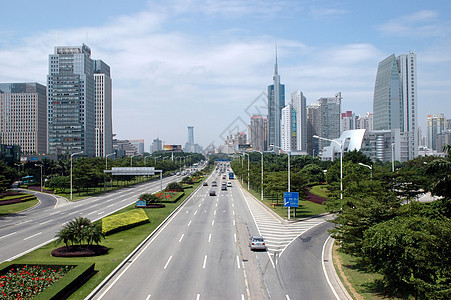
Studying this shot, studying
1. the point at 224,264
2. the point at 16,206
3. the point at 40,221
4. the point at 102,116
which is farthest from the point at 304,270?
the point at 102,116

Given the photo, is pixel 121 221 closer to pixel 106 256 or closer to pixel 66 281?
pixel 106 256

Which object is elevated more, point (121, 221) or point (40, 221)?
point (121, 221)

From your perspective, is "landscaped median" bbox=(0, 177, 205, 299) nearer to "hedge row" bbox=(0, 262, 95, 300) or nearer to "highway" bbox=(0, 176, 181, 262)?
"hedge row" bbox=(0, 262, 95, 300)

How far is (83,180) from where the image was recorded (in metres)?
58.7

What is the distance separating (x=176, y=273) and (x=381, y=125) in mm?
186186

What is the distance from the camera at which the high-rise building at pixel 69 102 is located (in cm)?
15938

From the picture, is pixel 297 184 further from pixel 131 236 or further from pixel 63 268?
pixel 63 268

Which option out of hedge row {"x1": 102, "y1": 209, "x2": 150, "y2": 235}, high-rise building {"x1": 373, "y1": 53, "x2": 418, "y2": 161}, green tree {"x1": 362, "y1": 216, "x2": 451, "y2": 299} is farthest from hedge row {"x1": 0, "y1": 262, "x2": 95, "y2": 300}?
high-rise building {"x1": 373, "y1": 53, "x2": 418, "y2": 161}

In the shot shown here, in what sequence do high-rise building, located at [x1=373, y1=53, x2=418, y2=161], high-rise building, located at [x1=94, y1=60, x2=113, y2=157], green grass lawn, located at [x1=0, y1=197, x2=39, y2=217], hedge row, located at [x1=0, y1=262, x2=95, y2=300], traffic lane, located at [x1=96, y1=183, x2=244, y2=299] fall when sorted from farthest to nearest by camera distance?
high-rise building, located at [x1=94, y1=60, x2=113, y2=157] → high-rise building, located at [x1=373, y1=53, x2=418, y2=161] → green grass lawn, located at [x1=0, y1=197, x2=39, y2=217] → traffic lane, located at [x1=96, y1=183, x2=244, y2=299] → hedge row, located at [x1=0, y1=262, x2=95, y2=300]

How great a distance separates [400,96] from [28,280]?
18914 centimetres

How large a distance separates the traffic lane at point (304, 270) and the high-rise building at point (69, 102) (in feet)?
486

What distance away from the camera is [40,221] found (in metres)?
36.9

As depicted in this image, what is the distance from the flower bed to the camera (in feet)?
51.7

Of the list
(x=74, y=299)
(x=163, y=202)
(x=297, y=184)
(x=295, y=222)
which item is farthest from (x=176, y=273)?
(x=163, y=202)
